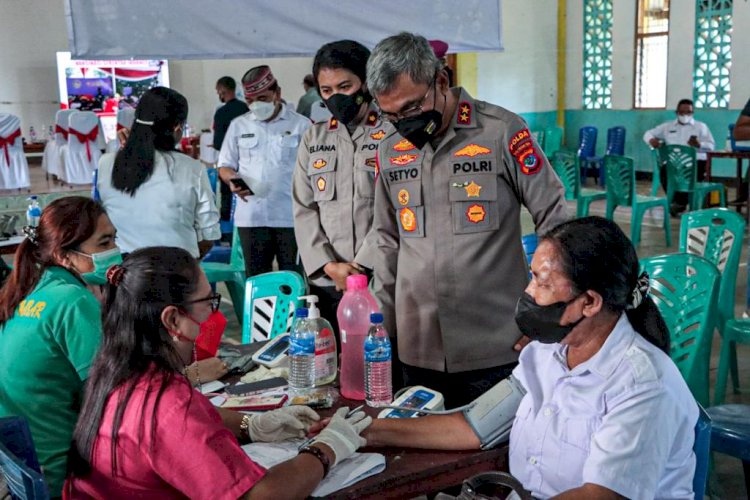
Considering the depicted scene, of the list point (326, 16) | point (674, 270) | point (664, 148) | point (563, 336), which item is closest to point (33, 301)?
point (563, 336)

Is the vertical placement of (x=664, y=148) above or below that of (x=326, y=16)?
below

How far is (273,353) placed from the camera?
2275 millimetres

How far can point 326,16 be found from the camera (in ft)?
9.32

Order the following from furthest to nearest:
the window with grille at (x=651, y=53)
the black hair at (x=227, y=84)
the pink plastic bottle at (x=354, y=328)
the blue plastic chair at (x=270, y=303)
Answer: the window with grille at (x=651, y=53) < the black hair at (x=227, y=84) < the blue plastic chair at (x=270, y=303) < the pink plastic bottle at (x=354, y=328)

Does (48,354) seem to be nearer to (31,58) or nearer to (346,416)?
(346,416)

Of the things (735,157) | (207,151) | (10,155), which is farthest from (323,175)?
(207,151)

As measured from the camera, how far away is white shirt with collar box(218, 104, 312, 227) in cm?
392

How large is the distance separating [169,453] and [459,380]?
1057 millimetres

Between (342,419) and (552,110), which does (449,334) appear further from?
(552,110)

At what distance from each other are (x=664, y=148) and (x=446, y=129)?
634 cm

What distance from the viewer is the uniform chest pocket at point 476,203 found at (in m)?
2.16

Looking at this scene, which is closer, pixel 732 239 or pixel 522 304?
pixel 522 304

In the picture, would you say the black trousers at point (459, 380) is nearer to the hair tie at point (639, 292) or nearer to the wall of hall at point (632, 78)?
the hair tie at point (639, 292)

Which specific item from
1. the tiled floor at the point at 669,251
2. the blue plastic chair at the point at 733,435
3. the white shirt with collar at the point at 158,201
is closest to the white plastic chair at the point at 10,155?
the tiled floor at the point at 669,251
